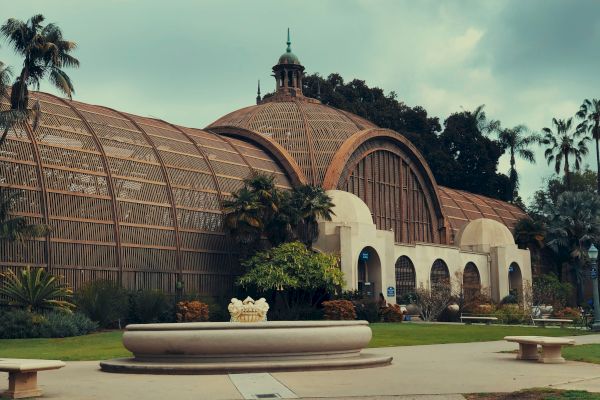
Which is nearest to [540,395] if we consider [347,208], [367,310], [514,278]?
[367,310]

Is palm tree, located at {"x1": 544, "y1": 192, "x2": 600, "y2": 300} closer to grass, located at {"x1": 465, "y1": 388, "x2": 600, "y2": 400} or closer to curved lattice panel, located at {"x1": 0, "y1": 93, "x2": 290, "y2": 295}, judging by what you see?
curved lattice panel, located at {"x1": 0, "y1": 93, "x2": 290, "y2": 295}

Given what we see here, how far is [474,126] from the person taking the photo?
300 feet

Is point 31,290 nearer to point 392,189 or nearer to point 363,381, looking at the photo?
point 363,381

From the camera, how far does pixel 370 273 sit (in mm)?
51125

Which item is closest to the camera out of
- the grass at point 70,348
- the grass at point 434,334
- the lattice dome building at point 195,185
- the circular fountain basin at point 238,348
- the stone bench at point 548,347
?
the circular fountain basin at point 238,348

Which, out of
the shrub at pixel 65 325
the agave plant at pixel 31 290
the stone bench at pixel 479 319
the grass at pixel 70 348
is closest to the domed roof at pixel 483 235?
the stone bench at pixel 479 319

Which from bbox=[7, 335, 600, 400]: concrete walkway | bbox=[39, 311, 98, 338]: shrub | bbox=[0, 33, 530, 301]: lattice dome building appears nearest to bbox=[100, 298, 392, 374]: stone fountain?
bbox=[7, 335, 600, 400]: concrete walkway

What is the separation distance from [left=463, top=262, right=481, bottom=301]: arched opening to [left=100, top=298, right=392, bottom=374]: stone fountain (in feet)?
134

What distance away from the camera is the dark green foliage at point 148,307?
130ft

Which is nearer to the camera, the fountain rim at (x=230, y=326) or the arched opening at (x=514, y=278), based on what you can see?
the fountain rim at (x=230, y=326)

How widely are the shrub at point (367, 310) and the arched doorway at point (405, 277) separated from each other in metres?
8.24

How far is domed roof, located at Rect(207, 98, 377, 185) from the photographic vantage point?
5603cm

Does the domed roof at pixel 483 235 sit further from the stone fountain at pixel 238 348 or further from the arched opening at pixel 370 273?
the stone fountain at pixel 238 348

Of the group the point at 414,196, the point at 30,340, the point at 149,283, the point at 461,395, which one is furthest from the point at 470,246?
the point at 461,395
